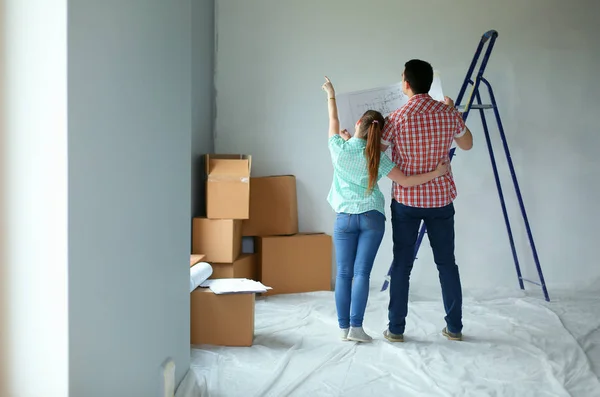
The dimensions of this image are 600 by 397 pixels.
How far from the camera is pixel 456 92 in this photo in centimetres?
414

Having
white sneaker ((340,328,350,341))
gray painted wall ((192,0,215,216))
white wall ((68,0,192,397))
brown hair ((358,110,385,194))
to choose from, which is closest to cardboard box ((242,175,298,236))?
gray painted wall ((192,0,215,216))

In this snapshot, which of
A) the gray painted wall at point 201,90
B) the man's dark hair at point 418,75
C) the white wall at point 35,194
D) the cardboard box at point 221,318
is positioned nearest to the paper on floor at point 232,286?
the cardboard box at point 221,318

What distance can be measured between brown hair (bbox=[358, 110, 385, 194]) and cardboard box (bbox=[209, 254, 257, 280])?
115 centimetres

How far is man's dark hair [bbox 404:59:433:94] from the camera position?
2.88 m

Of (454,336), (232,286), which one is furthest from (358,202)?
(454,336)

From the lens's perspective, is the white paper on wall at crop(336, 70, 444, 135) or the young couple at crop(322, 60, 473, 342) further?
the white paper on wall at crop(336, 70, 444, 135)

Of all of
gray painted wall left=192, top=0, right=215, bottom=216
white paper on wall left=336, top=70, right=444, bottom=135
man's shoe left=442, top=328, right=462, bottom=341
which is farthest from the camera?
gray painted wall left=192, top=0, right=215, bottom=216

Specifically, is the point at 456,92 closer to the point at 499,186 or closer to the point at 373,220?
the point at 499,186

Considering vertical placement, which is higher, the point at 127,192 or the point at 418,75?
the point at 418,75

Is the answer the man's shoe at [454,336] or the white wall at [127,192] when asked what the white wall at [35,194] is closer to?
the white wall at [127,192]

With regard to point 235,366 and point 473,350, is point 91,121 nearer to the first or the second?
point 235,366

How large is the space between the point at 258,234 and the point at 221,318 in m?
1.22

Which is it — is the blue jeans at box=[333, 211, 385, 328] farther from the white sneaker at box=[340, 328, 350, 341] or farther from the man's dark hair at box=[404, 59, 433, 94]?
the man's dark hair at box=[404, 59, 433, 94]

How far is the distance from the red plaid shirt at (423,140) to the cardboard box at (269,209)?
1233mm
